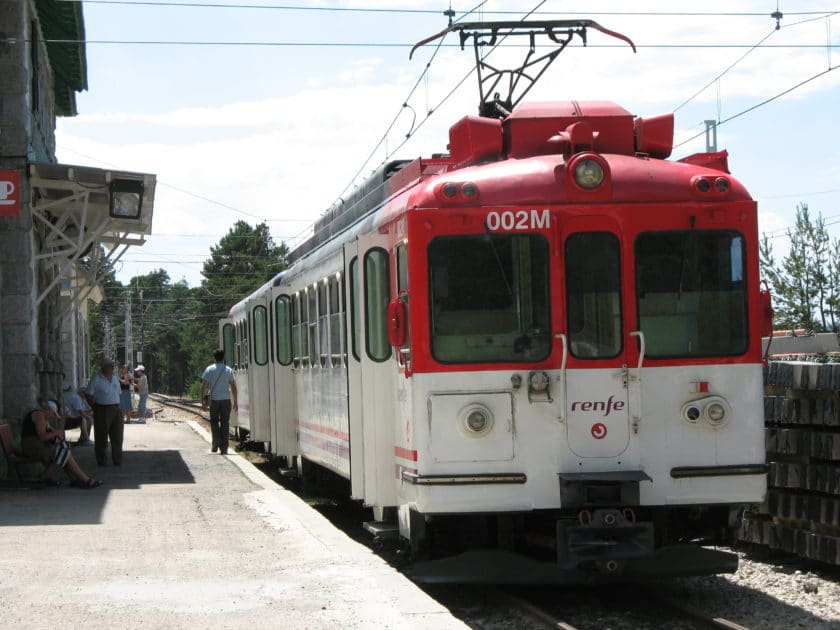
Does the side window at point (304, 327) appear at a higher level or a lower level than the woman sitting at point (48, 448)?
higher

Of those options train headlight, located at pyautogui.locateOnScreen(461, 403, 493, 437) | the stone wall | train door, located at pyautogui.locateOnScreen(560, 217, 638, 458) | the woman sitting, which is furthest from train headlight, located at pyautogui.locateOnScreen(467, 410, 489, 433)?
the stone wall

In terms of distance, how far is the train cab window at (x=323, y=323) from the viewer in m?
12.0

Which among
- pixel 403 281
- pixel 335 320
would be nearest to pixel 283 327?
pixel 335 320

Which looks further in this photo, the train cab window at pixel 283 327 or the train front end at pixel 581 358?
the train cab window at pixel 283 327

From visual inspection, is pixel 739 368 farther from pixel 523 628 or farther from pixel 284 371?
pixel 284 371

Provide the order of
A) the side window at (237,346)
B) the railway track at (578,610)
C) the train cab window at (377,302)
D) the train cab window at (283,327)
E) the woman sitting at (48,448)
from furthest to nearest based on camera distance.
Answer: the side window at (237,346) → the train cab window at (283,327) → the woman sitting at (48,448) → the train cab window at (377,302) → the railway track at (578,610)

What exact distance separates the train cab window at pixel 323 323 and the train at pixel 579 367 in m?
3.26

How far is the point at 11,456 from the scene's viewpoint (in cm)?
1484

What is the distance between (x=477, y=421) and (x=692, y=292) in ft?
5.26

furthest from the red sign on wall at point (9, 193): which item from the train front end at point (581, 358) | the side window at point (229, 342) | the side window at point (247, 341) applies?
the train front end at point (581, 358)

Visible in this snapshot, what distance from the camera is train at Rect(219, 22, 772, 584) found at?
8211 millimetres

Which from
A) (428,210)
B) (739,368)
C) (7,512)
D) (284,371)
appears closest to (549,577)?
(739,368)

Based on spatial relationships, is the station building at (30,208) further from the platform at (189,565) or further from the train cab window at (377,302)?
the train cab window at (377,302)

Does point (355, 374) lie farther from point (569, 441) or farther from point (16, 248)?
point (16, 248)
